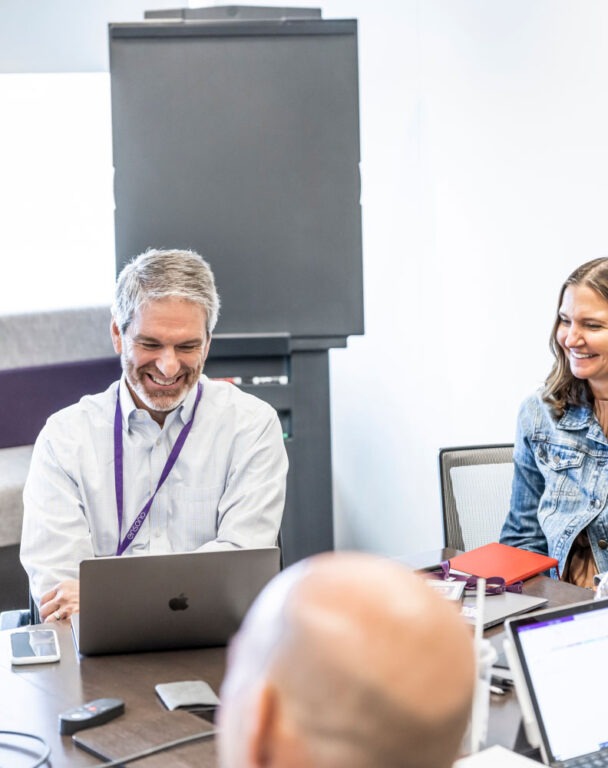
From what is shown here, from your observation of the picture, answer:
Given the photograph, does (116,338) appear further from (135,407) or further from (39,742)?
(39,742)

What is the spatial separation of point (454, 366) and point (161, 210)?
1354mm

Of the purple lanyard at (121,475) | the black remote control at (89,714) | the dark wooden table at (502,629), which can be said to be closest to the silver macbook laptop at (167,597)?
the black remote control at (89,714)

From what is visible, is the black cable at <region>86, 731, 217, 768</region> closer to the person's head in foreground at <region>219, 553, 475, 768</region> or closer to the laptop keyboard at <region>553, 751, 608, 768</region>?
the laptop keyboard at <region>553, 751, 608, 768</region>

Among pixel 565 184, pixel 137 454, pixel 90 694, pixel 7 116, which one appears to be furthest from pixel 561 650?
pixel 7 116

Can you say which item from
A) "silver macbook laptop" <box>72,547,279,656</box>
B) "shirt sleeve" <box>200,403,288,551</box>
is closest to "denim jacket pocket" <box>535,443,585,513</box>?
"shirt sleeve" <box>200,403,288,551</box>

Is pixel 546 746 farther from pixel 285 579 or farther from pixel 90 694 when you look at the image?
pixel 285 579

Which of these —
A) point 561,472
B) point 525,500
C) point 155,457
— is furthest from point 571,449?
point 155,457

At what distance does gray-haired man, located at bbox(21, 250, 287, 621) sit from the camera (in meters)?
2.53

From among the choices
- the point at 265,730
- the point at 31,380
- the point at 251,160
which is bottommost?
the point at 31,380

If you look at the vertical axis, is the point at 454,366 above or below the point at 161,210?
below

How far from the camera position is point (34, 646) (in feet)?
6.59

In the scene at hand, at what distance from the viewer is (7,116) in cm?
493

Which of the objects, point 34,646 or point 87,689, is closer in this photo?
point 87,689

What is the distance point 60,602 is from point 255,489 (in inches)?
21.6
